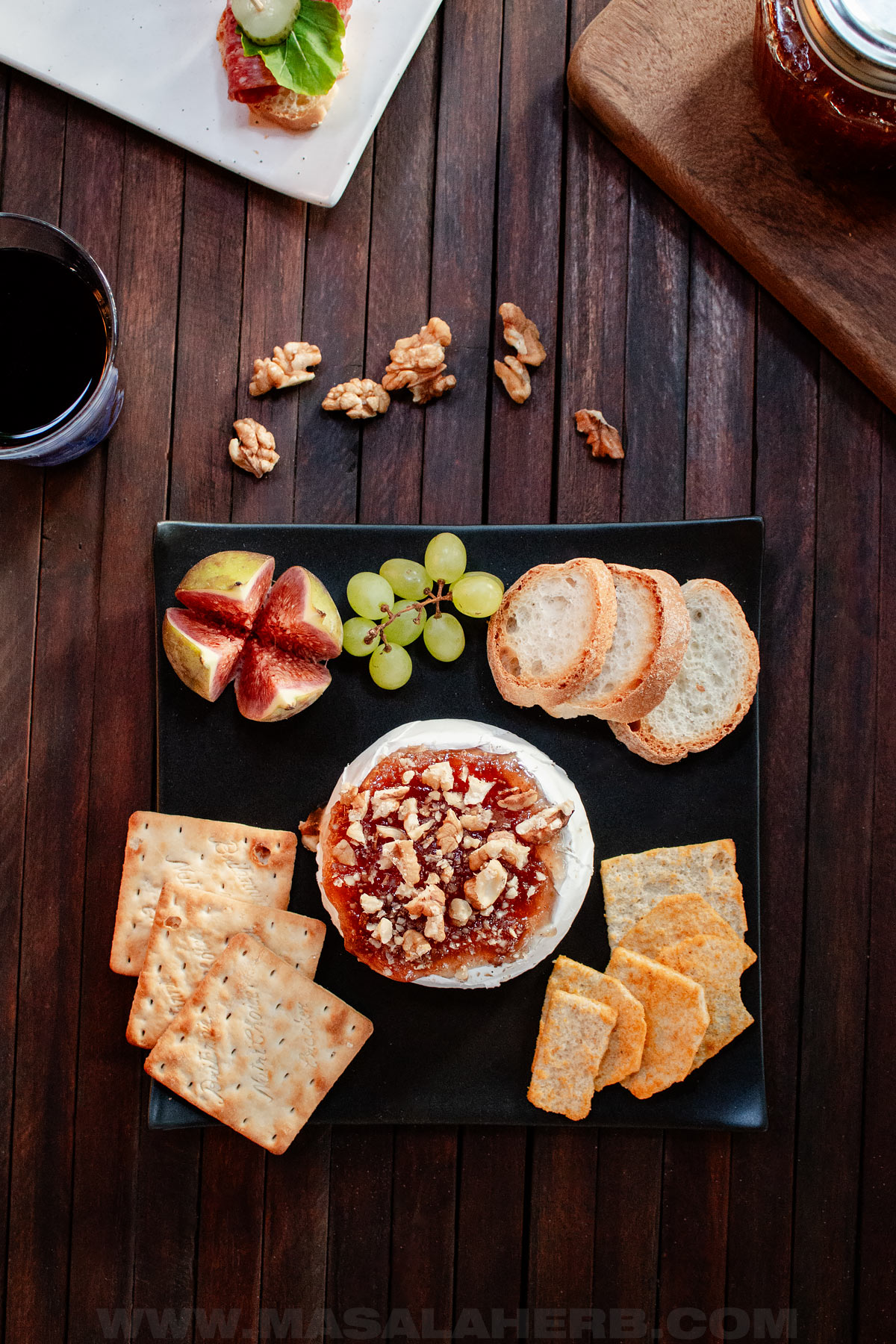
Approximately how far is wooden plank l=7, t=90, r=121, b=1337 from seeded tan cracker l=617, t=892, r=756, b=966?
1.07 metres

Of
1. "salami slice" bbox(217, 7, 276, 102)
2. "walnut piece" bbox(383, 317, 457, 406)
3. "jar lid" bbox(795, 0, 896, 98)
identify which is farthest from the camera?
"walnut piece" bbox(383, 317, 457, 406)

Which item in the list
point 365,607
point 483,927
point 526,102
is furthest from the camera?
point 526,102

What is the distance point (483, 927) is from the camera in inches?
61.8

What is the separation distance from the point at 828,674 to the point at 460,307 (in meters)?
1.02

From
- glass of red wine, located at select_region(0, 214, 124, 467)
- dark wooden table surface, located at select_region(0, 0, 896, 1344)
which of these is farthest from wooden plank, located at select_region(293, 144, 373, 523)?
glass of red wine, located at select_region(0, 214, 124, 467)

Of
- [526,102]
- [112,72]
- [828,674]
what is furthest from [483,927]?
[112,72]

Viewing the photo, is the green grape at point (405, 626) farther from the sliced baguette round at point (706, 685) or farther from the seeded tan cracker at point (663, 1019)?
the seeded tan cracker at point (663, 1019)

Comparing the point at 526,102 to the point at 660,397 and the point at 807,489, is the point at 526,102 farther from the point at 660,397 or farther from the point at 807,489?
the point at 807,489

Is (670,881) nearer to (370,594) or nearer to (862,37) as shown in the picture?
(370,594)

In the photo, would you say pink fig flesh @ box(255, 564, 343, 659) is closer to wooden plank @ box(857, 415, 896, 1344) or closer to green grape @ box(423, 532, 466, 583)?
green grape @ box(423, 532, 466, 583)

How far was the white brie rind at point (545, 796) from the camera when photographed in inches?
62.6

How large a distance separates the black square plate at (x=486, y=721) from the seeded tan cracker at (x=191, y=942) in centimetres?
6

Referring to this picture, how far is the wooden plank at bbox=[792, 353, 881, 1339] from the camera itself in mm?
1774

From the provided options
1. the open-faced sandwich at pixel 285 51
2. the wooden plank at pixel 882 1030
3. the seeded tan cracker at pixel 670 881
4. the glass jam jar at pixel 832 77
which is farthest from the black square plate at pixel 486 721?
the open-faced sandwich at pixel 285 51
